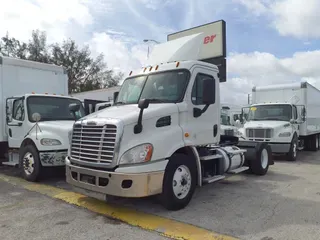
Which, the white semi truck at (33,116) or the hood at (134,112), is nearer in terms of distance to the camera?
the hood at (134,112)

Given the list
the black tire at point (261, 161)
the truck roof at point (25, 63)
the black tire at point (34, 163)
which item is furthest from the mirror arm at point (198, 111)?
the truck roof at point (25, 63)

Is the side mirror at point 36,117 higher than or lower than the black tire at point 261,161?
higher

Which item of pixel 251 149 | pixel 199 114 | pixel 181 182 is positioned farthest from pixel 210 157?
pixel 251 149

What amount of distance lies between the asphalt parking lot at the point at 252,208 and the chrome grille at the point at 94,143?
35.3 inches

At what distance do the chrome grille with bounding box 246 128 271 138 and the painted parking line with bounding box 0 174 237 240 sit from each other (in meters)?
8.19

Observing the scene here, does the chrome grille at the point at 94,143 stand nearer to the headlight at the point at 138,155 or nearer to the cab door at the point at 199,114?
the headlight at the point at 138,155

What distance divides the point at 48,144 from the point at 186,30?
692cm

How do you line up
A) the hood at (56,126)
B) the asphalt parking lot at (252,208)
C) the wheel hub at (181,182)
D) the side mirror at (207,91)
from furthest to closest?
the hood at (56,126), the side mirror at (207,91), the wheel hub at (181,182), the asphalt parking lot at (252,208)

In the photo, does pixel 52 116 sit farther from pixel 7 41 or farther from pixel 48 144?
pixel 7 41

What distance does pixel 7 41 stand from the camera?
38.2 meters

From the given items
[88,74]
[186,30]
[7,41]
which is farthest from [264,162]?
[7,41]

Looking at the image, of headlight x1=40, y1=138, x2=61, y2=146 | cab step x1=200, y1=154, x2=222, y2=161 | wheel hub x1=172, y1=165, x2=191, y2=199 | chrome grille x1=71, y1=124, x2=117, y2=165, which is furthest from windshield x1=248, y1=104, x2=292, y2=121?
chrome grille x1=71, y1=124, x2=117, y2=165

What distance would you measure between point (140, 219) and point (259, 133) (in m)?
8.55

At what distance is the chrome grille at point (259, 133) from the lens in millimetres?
12023
